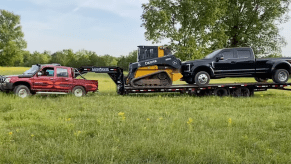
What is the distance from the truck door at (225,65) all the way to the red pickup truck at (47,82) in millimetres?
5910

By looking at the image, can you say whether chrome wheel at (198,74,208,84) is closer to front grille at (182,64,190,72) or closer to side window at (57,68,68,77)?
front grille at (182,64,190,72)

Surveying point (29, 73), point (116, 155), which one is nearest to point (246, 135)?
point (116, 155)

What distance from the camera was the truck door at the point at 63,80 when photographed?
40.8 feet

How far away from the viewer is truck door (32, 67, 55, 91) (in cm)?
1199

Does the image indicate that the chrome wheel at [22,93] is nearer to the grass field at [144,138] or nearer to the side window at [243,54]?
the grass field at [144,138]

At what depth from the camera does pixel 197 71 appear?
515 inches

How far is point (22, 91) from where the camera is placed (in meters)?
11.8

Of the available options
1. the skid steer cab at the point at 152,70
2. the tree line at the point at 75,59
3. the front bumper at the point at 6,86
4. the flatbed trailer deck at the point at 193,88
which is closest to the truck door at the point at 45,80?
the front bumper at the point at 6,86

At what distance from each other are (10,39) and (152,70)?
5776cm

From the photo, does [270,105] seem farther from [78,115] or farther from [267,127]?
[78,115]

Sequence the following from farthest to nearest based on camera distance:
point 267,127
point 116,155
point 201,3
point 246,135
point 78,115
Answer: point 201,3 → point 78,115 → point 267,127 → point 246,135 → point 116,155

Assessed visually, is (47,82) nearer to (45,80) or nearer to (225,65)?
(45,80)

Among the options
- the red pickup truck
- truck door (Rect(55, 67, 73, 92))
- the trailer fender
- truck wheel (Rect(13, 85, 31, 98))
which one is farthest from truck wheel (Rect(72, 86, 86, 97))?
the trailer fender

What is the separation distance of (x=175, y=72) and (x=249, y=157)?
28.3 ft
